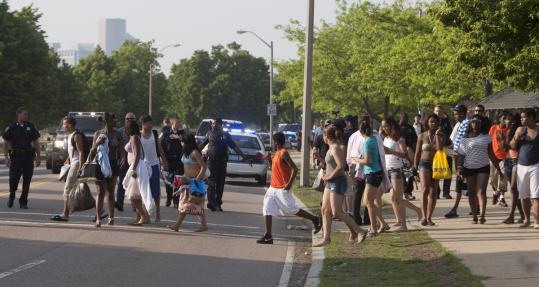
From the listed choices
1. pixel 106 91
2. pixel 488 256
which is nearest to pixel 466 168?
pixel 488 256

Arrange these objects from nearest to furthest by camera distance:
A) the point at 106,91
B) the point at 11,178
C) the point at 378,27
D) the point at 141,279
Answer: the point at 141,279 < the point at 11,178 < the point at 378,27 < the point at 106,91

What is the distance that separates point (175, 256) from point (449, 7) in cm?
933

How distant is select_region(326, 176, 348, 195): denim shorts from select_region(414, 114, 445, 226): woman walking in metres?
2.76

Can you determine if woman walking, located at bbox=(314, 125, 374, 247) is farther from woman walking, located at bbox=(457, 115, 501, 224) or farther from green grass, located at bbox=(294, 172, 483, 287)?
woman walking, located at bbox=(457, 115, 501, 224)

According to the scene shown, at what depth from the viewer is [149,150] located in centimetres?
1731

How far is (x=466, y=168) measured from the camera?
16.4 m

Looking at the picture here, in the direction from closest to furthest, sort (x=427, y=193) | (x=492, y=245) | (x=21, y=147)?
(x=492, y=245) < (x=427, y=193) < (x=21, y=147)

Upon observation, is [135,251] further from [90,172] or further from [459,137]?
[459,137]

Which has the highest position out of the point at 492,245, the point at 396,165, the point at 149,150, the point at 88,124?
the point at 88,124

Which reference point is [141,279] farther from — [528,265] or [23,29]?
[23,29]

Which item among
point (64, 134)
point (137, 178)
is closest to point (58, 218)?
point (137, 178)

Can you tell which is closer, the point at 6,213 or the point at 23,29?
the point at 6,213

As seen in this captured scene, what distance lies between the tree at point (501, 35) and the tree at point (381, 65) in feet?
21.4

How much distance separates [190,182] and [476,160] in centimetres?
442
